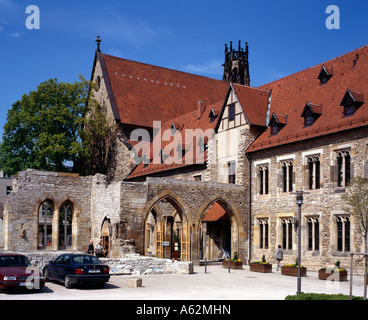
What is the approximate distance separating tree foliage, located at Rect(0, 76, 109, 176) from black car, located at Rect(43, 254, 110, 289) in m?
24.1

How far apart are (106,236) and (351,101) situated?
621 inches

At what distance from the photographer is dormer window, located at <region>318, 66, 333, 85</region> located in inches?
1172

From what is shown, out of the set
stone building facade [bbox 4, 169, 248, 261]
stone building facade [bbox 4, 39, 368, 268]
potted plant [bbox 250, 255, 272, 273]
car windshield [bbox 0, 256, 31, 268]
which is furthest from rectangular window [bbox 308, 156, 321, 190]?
car windshield [bbox 0, 256, 31, 268]

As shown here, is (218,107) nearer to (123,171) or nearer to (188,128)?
(188,128)

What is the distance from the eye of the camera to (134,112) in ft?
149

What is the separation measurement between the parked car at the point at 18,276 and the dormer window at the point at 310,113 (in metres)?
16.7

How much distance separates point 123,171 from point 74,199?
7.26 metres

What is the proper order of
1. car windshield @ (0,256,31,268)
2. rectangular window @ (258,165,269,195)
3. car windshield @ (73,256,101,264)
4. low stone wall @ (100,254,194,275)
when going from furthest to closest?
rectangular window @ (258,165,269,195)
low stone wall @ (100,254,194,275)
car windshield @ (73,256,101,264)
car windshield @ (0,256,31,268)

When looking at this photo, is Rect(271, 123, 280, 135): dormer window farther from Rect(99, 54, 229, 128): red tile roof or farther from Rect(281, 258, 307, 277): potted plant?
Rect(99, 54, 229, 128): red tile roof

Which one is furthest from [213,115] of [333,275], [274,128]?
[333,275]

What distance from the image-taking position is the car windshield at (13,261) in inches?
658

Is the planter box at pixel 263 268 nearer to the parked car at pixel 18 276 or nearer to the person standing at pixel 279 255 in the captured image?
the person standing at pixel 279 255

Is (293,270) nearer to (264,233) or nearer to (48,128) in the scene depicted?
(264,233)
